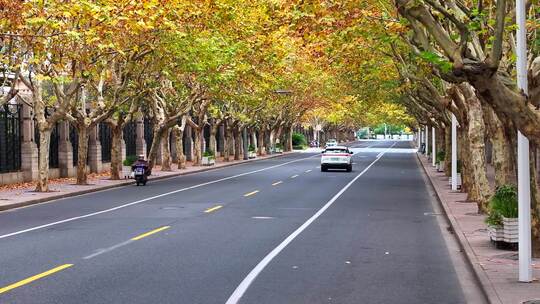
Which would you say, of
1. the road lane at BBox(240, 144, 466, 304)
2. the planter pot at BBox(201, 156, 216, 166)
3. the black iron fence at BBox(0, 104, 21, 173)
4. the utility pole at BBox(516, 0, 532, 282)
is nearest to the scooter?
the black iron fence at BBox(0, 104, 21, 173)

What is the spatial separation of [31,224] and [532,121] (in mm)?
13783

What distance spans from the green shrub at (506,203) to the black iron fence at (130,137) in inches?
1657

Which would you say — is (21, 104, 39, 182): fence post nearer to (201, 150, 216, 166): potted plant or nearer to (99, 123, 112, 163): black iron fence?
(99, 123, 112, 163): black iron fence

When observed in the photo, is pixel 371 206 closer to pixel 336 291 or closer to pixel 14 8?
pixel 14 8

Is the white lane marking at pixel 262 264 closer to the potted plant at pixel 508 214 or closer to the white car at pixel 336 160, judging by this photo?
the potted plant at pixel 508 214

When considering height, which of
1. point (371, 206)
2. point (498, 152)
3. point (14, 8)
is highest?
point (14, 8)

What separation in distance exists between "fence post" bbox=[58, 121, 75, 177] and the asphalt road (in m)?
14.9

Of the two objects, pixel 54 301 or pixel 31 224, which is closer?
pixel 54 301

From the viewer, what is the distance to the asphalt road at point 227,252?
10117 millimetres

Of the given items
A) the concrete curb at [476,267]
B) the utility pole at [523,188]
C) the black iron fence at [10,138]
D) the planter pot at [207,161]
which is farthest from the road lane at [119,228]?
the planter pot at [207,161]

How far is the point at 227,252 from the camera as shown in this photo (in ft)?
45.2

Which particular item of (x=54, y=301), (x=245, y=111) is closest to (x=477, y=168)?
(x=54, y=301)

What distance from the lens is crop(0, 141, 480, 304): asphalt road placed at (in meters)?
10.1

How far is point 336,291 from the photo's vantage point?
1022 cm
